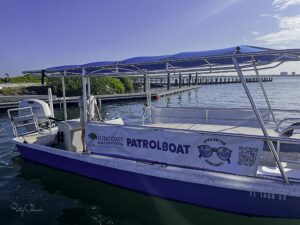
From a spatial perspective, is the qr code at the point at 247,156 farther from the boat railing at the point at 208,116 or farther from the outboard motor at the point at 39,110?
the outboard motor at the point at 39,110

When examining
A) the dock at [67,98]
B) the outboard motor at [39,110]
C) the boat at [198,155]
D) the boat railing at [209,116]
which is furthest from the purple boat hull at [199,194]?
the dock at [67,98]

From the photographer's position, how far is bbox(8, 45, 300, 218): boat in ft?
16.7

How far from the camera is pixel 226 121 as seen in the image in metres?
9.09

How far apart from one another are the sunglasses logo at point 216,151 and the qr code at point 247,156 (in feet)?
0.71

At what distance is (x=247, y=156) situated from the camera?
5234 mm

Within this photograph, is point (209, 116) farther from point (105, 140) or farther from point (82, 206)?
point (82, 206)

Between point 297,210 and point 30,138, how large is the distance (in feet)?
24.6

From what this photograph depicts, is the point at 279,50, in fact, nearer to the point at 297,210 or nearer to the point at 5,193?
the point at 297,210

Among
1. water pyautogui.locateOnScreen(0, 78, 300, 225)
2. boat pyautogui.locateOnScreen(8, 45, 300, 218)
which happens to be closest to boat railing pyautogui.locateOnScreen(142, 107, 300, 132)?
boat pyautogui.locateOnScreen(8, 45, 300, 218)

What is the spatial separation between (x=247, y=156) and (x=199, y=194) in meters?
1.20

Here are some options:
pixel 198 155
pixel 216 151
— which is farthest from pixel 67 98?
pixel 216 151

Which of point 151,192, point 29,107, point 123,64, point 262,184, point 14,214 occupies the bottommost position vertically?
point 14,214

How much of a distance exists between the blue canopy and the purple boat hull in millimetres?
2379

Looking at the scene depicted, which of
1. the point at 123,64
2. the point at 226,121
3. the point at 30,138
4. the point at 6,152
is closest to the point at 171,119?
the point at 226,121
